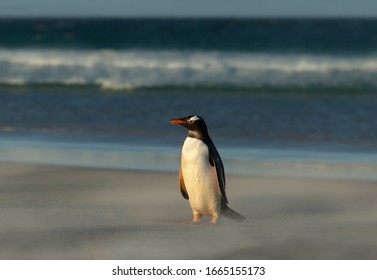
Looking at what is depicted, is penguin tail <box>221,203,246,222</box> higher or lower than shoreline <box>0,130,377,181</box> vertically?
lower

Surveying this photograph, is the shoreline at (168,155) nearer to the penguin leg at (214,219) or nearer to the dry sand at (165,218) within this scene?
the dry sand at (165,218)

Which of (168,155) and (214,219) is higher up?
(168,155)

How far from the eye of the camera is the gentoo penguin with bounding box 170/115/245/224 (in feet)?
18.2

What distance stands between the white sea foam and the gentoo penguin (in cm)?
1115

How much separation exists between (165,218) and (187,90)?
10.3 m

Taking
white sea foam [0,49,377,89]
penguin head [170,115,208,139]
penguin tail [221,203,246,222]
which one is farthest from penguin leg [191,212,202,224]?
white sea foam [0,49,377,89]

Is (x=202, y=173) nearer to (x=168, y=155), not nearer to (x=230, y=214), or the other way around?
(x=230, y=214)

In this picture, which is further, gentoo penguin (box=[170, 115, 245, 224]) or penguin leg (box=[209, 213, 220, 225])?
penguin leg (box=[209, 213, 220, 225])

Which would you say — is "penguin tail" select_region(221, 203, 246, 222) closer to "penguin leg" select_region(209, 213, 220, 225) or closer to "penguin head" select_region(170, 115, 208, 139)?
"penguin leg" select_region(209, 213, 220, 225)

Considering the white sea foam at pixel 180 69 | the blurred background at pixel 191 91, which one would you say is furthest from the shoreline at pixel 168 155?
the white sea foam at pixel 180 69

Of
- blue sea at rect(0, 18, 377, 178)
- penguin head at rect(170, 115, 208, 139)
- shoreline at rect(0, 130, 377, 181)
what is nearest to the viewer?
penguin head at rect(170, 115, 208, 139)

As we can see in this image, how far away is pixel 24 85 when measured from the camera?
17.2 meters

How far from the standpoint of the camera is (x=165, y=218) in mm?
5891

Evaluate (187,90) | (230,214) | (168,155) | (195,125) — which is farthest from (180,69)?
(195,125)
